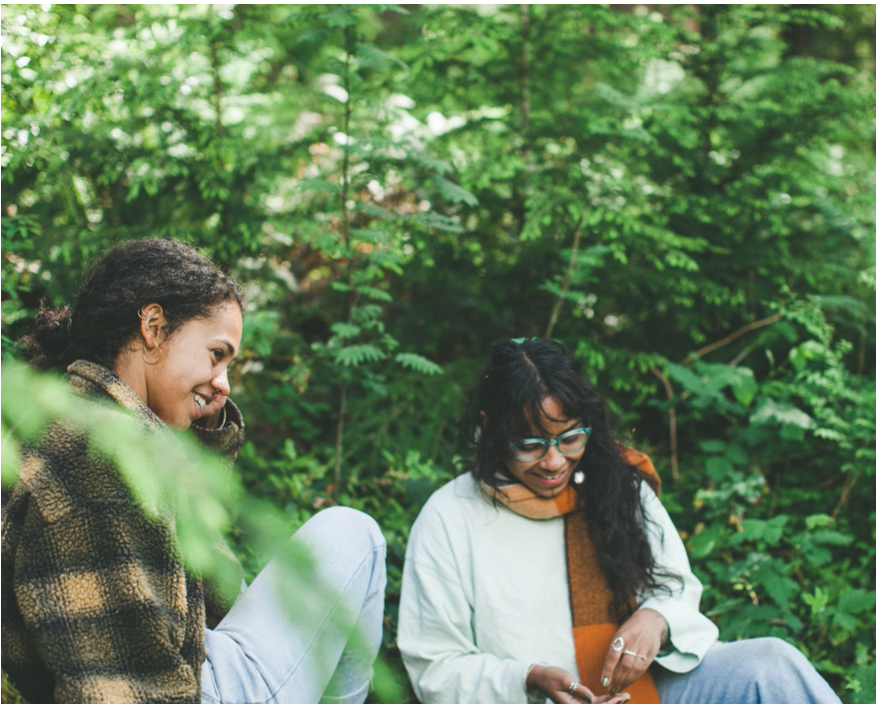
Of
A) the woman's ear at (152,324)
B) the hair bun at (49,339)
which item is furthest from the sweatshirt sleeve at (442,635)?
the hair bun at (49,339)

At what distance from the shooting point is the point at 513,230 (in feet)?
13.4

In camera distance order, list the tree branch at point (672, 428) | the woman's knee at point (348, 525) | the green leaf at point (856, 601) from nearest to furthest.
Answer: the woman's knee at point (348, 525) < the green leaf at point (856, 601) < the tree branch at point (672, 428)

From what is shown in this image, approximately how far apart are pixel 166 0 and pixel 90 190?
1.05 m

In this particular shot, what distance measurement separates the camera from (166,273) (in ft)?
5.83

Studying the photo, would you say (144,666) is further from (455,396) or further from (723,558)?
(723,558)

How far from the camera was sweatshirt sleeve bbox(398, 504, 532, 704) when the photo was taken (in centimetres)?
210

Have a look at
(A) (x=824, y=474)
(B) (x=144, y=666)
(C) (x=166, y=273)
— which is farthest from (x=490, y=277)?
(B) (x=144, y=666)

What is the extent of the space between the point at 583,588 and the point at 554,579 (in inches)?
3.8

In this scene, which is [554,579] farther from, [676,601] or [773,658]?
[773,658]

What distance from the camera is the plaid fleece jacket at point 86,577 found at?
1349 millimetres

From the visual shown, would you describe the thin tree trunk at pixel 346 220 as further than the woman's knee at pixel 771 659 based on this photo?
Yes

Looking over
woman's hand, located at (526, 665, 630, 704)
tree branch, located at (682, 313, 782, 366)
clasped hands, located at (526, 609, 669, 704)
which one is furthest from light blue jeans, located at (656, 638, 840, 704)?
tree branch, located at (682, 313, 782, 366)

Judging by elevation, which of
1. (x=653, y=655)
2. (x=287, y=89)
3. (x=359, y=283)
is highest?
(x=287, y=89)

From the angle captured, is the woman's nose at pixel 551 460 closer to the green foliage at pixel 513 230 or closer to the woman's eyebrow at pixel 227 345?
the green foliage at pixel 513 230
